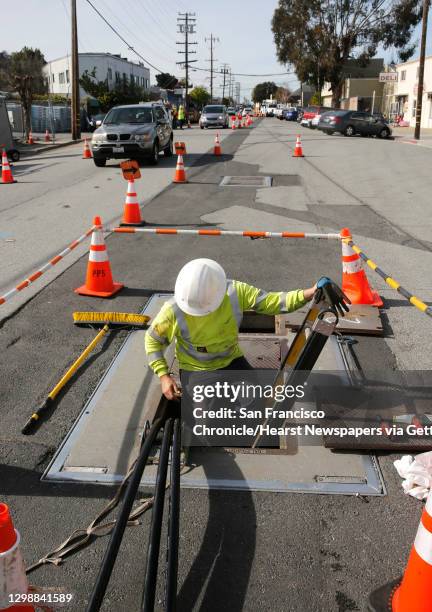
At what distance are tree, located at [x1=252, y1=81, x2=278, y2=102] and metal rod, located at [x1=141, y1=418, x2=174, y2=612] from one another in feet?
540

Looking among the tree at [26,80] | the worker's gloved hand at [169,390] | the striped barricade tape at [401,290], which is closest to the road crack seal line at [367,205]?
the striped barricade tape at [401,290]

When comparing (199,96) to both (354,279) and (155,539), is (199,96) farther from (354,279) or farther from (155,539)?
(155,539)

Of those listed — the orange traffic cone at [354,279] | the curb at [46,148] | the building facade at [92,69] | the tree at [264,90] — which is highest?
the tree at [264,90]

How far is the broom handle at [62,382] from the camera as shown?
3.96 metres

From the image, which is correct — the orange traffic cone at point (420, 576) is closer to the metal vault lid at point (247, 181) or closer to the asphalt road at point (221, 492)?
the asphalt road at point (221, 492)

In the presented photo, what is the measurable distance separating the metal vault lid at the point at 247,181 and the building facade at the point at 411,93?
36263 millimetres

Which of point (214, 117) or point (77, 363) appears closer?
point (77, 363)

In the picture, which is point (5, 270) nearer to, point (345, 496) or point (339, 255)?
point (339, 255)

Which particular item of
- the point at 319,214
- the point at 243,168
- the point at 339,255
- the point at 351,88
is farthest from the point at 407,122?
the point at 339,255

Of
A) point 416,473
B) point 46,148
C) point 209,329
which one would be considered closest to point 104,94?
point 46,148

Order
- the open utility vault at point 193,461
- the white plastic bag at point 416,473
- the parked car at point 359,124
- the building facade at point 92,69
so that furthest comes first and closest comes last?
1. the building facade at point 92,69
2. the parked car at point 359,124
3. the open utility vault at point 193,461
4. the white plastic bag at point 416,473

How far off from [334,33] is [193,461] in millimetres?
64670

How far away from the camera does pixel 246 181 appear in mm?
15812

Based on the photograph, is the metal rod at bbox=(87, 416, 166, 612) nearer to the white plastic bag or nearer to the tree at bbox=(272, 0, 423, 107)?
the white plastic bag
